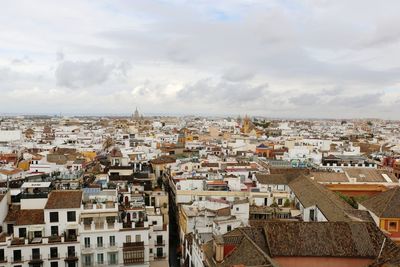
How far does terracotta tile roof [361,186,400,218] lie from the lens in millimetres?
32531

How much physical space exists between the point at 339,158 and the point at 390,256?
46292 mm

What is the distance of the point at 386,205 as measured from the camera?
109 feet

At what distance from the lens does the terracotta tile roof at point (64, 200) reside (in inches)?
1162

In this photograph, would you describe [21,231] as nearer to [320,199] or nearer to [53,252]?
[53,252]

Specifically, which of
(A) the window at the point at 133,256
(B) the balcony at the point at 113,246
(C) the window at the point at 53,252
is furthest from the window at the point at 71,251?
(A) the window at the point at 133,256

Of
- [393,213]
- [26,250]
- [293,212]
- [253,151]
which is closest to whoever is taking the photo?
[26,250]

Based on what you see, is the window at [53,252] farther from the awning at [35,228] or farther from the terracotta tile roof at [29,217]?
the terracotta tile roof at [29,217]

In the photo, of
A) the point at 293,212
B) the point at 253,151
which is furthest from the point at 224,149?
the point at 293,212

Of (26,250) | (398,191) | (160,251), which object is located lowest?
(160,251)

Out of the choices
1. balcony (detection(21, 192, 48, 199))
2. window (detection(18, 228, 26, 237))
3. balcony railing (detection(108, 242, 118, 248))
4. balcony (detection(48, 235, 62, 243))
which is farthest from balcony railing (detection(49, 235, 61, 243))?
balcony (detection(21, 192, 48, 199))

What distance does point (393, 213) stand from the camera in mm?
32531

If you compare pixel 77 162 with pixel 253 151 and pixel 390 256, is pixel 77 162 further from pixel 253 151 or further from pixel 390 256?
pixel 390 256

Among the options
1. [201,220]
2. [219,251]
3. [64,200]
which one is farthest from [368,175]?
[64,200]

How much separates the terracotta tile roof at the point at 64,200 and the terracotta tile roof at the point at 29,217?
122 centimetres
